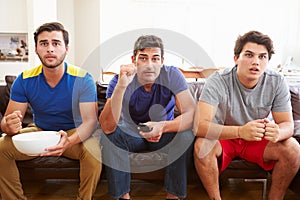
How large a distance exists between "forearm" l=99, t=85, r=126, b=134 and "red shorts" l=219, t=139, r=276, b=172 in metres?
0.60

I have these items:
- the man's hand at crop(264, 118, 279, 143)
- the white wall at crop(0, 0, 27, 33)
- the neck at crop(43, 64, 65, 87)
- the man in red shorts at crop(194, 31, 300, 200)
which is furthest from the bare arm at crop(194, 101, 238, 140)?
the white wall at crop(0, 0, 27, 33)

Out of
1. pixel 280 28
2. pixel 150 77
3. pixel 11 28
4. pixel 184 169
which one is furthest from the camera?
pixel 280 28

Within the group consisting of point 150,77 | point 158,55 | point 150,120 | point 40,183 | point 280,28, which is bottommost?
point 40,183

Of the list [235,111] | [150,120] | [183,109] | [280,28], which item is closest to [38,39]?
[150,120]

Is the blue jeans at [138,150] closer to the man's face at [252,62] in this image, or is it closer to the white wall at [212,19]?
the man's face at [252,62]

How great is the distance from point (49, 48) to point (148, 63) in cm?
57

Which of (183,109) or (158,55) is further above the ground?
(158,55)

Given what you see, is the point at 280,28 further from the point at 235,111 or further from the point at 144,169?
the point at 144,169

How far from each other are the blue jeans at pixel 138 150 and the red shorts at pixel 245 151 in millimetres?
191

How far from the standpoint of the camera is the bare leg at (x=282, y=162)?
5.09 ft

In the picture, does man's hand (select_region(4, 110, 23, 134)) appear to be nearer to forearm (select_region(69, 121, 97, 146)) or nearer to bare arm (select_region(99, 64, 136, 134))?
forearm (select_region(69, 121, 97, 146))

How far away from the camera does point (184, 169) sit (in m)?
1.58

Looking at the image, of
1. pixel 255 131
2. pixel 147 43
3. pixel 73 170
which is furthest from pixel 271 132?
pixel 73 170

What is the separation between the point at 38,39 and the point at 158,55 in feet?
2.29
